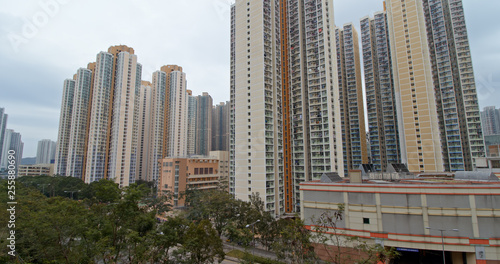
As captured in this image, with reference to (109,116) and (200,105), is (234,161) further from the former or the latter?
(200,105)

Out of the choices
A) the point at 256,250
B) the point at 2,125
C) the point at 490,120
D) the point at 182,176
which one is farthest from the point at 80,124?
the point at 490,120

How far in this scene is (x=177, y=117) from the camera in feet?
273

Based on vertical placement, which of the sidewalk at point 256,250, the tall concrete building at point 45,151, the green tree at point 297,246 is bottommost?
the sidewalk at point 256,250

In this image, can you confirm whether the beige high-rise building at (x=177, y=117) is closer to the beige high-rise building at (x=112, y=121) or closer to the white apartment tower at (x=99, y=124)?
the beige high-rise building at (x=112, y=121)

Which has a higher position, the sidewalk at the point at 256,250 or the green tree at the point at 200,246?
the green tree at the point at 200,246

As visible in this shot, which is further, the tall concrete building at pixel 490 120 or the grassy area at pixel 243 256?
the tall concrete building at pixel 490 120

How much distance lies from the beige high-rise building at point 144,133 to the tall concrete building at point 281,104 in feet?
169

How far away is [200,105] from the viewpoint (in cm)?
10525

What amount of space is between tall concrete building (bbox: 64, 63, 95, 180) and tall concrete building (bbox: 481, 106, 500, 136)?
106107mm

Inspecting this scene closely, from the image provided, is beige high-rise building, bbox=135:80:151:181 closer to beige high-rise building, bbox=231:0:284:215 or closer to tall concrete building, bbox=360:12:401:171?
beige high-rise building, bbox=231:0:284:215

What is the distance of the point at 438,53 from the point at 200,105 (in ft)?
281

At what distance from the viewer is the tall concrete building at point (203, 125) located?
10244 cm

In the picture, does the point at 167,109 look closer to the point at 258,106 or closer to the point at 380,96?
the point at 258,106

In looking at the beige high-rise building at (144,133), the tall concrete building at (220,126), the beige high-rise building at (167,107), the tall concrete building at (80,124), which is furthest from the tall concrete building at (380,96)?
the tall concrete building at (80,124)
